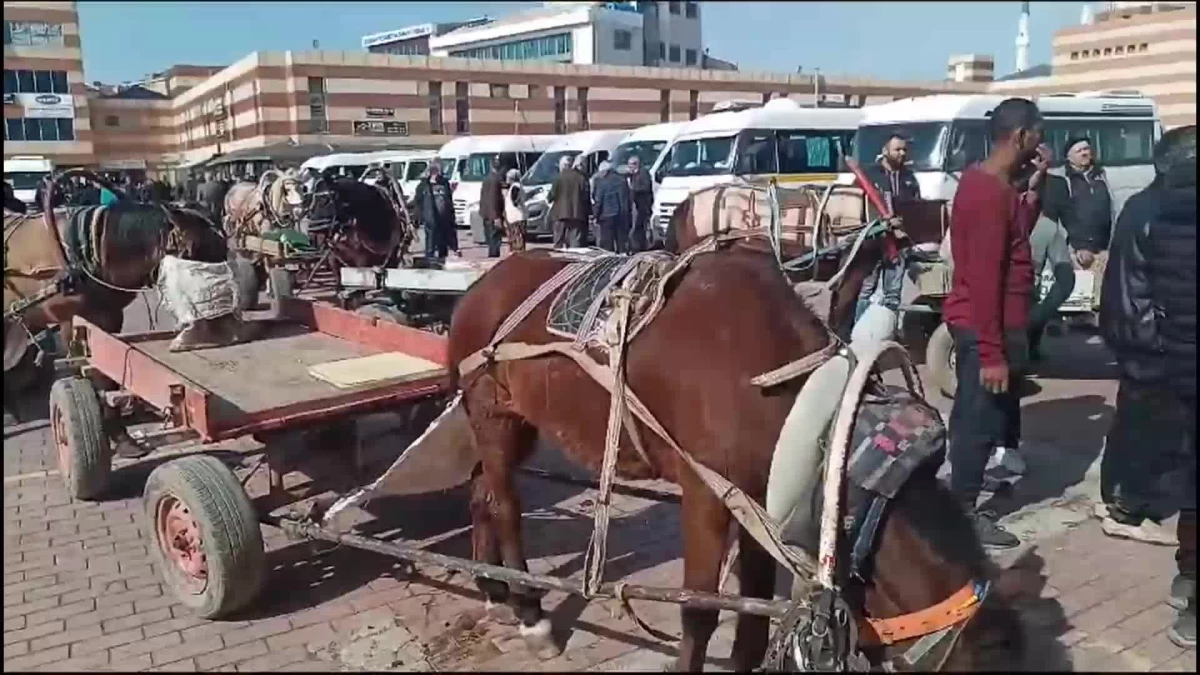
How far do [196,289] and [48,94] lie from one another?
3749 centimetres

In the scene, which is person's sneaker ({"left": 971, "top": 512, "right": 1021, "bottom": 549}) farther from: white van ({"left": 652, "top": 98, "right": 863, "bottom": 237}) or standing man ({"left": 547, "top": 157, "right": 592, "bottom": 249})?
white van ({"left": 652, "top": 98, "right": 863, "bottom": 237})

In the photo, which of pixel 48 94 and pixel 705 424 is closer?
pixel 705 424

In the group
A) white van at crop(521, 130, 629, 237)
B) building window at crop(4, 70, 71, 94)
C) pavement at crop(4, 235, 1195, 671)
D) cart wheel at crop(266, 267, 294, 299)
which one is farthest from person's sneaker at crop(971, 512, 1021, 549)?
building window at crop(4, 70, 71, 94)

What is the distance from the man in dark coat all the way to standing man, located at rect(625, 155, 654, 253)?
4101 mm

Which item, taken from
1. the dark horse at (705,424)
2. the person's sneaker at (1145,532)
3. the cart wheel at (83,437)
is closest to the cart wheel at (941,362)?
the person's sneaker at (1145,532)

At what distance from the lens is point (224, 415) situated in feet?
13.4

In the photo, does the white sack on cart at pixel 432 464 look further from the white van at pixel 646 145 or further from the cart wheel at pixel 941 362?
the white van at pixel 646 145

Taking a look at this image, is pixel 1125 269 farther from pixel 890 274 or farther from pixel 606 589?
pixel 890 274

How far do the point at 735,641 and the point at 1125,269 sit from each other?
2208mm

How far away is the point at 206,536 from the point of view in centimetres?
392

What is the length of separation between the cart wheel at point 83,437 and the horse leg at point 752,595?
3998 millimetres

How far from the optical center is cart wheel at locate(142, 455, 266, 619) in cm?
393

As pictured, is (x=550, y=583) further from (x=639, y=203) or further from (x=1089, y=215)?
(x=639, y=203)

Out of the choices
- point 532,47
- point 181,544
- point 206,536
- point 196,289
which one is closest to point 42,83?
point 532,47
